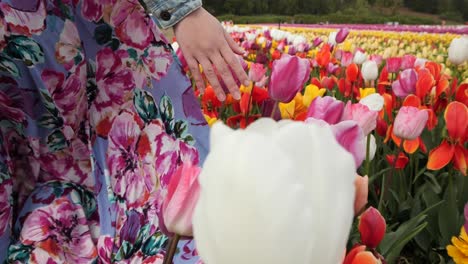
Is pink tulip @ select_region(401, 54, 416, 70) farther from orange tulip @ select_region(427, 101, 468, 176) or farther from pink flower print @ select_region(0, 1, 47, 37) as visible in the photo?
pink flower print @ select_region(0, 1, 47, 37)

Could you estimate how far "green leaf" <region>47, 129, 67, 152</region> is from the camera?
3.80 feet

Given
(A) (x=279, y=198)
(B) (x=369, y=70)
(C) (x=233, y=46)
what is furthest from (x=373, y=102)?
(B) (x=369, y=70)

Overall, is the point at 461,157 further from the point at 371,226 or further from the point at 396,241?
the point at 371,226

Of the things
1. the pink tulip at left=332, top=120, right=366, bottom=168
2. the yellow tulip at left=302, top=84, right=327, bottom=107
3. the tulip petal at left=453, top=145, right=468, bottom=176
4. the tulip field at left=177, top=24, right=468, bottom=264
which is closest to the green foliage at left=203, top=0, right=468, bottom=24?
the tulip field at left=177, top=24, right=468, bottom=264

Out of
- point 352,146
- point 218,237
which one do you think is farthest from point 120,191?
point 218,237

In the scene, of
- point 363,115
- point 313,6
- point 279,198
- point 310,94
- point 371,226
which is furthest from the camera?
point 313,6

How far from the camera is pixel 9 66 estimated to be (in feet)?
3.40

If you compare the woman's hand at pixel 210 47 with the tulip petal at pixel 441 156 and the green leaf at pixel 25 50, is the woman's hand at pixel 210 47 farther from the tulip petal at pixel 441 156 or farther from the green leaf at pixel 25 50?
the tulip petal at pixel 441 156

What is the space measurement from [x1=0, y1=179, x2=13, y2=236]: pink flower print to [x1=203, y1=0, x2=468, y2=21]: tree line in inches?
777

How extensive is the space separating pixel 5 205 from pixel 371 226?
2.29 feet

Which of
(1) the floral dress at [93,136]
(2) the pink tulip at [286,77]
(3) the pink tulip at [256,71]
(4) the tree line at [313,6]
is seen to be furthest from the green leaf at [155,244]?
(4) the tree line at [313,6]

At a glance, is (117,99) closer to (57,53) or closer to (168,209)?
(57,53)

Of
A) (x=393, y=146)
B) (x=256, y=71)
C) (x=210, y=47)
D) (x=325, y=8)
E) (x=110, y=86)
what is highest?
(x=210, y=47)

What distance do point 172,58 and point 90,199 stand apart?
327 mm
